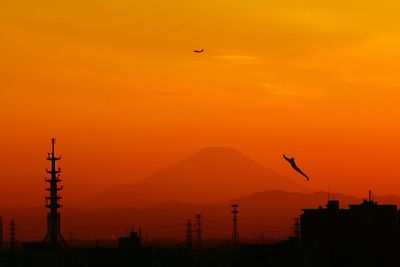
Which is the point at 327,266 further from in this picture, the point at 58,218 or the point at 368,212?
the point at 58,218

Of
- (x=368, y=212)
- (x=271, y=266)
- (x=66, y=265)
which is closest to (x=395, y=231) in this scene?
(x=368, y=212)

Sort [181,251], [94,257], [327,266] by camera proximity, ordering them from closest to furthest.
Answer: [327,266]
[94,257]
[181,251]

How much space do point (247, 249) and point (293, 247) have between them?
530 centimetres

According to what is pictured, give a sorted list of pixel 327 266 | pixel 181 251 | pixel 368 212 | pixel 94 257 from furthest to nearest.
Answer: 1. pixel 181 251
2. pixel 94 257
3. pixel 368 212
4. pixel 327 266

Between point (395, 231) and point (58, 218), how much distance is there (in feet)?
117

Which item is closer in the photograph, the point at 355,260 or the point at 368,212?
the point at 355,260

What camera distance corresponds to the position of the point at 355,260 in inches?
3898

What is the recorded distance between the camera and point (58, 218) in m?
120

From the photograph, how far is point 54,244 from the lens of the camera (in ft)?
388

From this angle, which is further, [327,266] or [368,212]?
[368,212]

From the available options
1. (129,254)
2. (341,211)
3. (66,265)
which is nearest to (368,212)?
(341,211)

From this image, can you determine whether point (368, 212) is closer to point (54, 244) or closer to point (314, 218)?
point (314, 218)

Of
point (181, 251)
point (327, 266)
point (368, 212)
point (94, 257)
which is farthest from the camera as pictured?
point (181, 251)

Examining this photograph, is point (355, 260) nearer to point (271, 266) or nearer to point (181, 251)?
point (271, 266)
